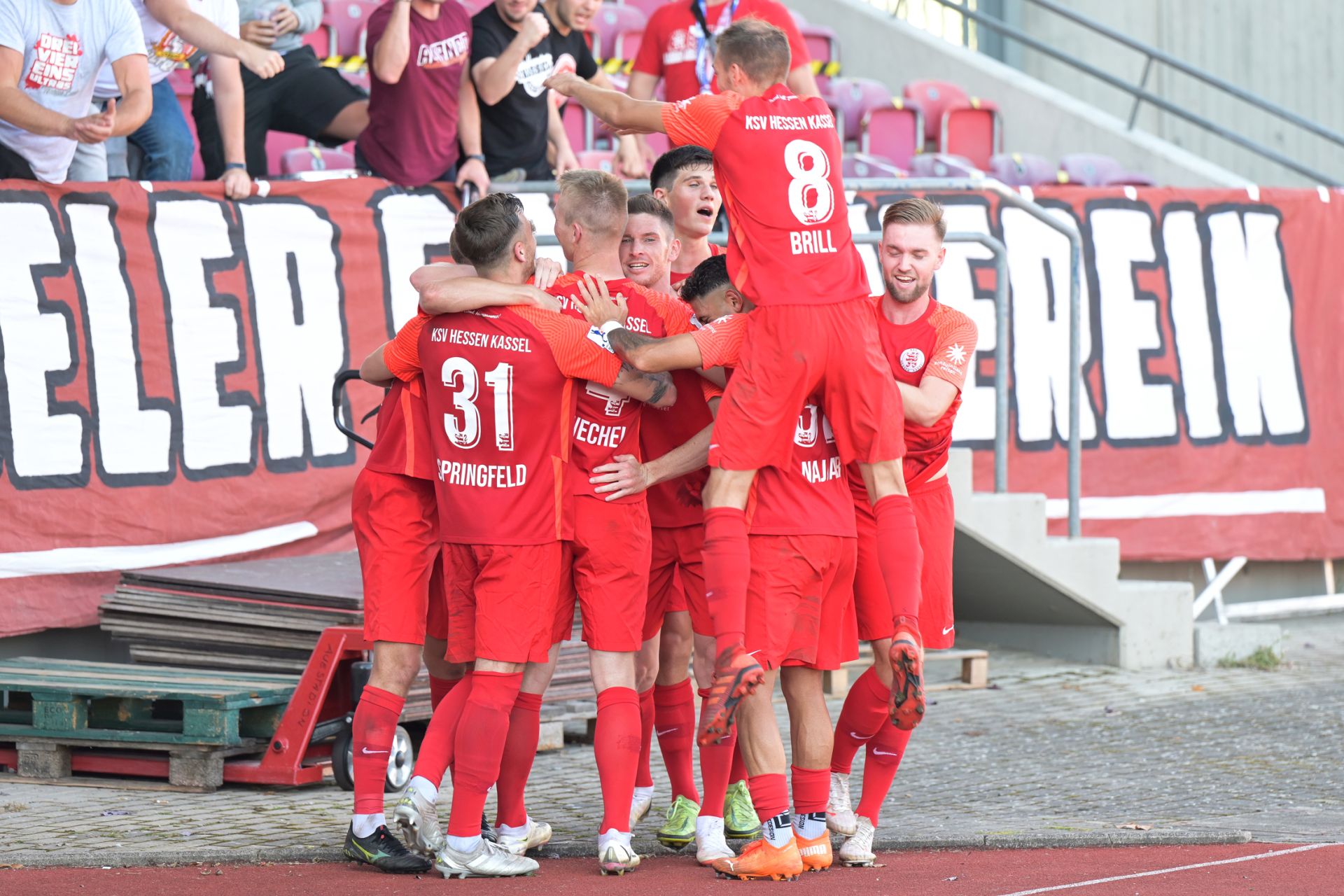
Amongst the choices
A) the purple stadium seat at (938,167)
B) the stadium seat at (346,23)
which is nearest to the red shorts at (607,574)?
the purple stadium seat at (938,167)

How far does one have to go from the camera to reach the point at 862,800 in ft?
19.5

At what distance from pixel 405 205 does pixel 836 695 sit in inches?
142

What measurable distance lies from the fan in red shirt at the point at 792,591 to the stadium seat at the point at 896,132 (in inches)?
378

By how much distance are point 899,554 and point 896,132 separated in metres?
10.1

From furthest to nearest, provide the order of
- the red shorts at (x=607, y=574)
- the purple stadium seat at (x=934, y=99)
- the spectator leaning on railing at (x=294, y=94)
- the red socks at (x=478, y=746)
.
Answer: the purple stadium seat at (x=934, y=99), the spectator leaning on railing at (x=294, y=94), the red shorts at (x=607, y=574), the red socks at (x=478, y=746)

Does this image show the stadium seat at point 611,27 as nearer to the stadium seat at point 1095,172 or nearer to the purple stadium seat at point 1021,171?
the purple stadium seat at point 1021,171

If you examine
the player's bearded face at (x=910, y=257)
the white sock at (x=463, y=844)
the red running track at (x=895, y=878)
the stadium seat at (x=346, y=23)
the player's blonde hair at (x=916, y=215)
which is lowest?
the red running track at (x=895, y=878)

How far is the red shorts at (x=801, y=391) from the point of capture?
5.59m

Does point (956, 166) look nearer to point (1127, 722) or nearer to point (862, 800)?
point (1127, 722)

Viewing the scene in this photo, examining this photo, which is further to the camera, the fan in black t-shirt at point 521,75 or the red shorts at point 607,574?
the fan in black t-shirt at point 521,75

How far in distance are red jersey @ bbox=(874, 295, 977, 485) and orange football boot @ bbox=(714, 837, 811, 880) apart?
139 centimetres

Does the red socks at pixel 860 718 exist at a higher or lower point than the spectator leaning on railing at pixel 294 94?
lower

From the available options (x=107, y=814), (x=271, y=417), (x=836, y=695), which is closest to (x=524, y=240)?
(x=107, y=814)

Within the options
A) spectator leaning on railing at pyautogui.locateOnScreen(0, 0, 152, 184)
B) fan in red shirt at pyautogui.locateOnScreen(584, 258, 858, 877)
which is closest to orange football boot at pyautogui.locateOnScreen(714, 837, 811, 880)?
fan in red shirt at pyautogui.locateOnScreen(584, 258, 858, 877)
